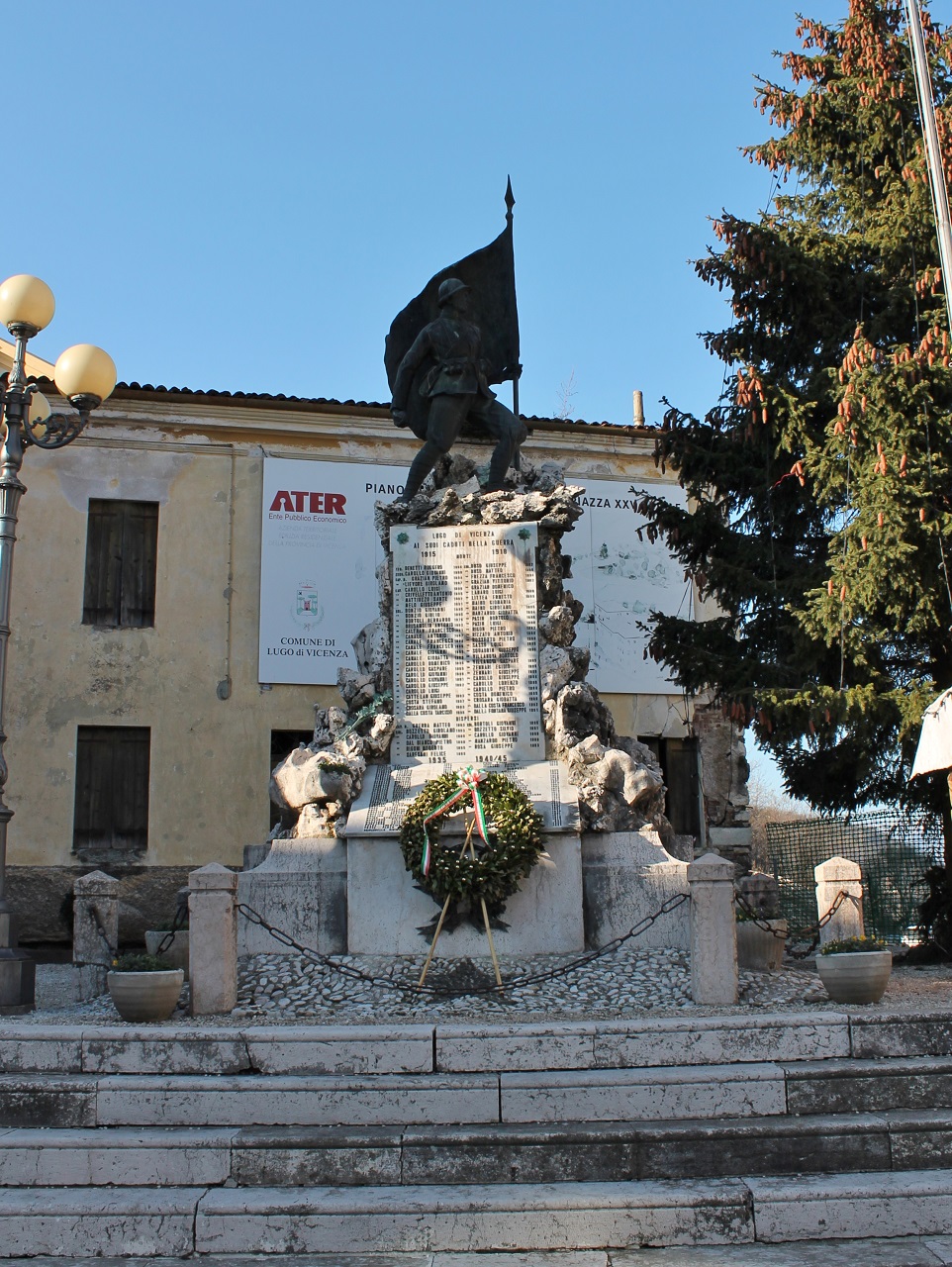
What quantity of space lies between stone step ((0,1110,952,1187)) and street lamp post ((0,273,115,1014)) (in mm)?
3113

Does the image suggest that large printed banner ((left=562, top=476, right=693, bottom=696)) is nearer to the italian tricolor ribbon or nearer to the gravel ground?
the italian tricolor ribbon

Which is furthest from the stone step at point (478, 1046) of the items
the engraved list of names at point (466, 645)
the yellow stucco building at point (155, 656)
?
the yellow stucco building at point (155, 656)

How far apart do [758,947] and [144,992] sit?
4.70 meters

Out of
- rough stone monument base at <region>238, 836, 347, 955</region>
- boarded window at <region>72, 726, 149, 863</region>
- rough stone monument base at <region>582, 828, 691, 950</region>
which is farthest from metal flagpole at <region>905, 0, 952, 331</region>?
boarded window at <region>72, 726, 149, 863</region>

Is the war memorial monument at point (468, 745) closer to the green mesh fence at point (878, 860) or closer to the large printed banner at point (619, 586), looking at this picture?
the green mesh fence at point (878, 860)

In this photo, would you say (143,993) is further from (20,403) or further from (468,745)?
(20,403)

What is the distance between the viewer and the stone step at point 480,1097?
597 cm

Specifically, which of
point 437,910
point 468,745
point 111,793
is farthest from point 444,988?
point 111,793

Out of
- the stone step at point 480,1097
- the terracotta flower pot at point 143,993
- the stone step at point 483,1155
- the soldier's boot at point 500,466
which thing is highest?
the soldier's boot at point 500,466

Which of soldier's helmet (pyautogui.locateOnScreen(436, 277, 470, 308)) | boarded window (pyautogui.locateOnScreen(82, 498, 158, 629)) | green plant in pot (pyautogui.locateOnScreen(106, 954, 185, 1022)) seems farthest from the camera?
boarded window (pyautogui.locateOnScreen(82, 498, 158, 629))

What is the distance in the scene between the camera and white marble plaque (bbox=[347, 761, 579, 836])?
9.06m

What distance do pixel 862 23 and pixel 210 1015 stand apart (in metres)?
13.8

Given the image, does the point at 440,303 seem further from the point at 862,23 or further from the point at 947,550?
the point at 862,23

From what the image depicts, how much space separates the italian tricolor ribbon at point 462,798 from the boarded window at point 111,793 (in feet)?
34.2
